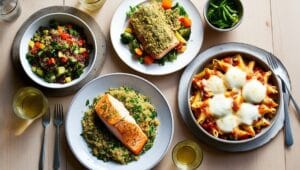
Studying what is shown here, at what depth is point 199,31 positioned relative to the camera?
2.41 m

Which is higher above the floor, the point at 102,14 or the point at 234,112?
the point at 102,14

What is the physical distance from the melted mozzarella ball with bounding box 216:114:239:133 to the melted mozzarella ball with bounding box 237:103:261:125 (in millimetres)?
29

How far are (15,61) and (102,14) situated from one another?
458mm

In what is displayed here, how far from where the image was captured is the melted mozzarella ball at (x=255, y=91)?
2.25 metres

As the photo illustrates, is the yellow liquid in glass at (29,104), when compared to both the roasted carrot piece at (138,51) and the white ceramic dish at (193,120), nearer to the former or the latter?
the roasted carrot piece at (138,51)

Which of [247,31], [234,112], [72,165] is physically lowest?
[72,165]

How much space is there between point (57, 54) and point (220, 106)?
76 centimetres

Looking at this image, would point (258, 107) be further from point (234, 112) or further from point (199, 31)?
point (199, 31)

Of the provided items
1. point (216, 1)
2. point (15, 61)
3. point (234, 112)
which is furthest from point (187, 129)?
point (15, 61)

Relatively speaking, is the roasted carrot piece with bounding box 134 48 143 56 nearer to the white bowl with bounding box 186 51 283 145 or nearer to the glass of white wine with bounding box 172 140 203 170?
the white bowl with bounding box 186 51 283 145

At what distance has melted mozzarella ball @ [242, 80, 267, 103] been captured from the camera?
225cm

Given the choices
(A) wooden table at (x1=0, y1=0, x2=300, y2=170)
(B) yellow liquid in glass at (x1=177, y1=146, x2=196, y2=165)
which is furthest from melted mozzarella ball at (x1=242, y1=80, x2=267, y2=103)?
(B) yellow liquid in glass at (x1=177, y1=146, x2=196, y2=165)

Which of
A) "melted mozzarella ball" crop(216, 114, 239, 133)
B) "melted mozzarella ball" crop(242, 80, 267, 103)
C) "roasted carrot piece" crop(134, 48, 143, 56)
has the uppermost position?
"roasted carrot piece" crop(134, 48, 143, 56)

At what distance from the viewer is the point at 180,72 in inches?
94.8
